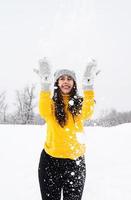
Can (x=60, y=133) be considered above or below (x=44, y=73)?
below

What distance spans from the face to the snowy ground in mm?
3021

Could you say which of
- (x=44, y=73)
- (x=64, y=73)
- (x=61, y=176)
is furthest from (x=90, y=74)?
(x=61, y=176)

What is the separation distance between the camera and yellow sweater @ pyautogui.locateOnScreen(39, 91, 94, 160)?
4273mm

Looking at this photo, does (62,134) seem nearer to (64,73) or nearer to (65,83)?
(65,83)

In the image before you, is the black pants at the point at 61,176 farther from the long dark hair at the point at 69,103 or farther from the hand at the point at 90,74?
the hand at the point at 90,74

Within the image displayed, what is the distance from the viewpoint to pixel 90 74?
15.4ft

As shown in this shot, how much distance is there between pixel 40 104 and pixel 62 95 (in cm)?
24

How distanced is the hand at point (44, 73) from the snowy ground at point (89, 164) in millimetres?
3008

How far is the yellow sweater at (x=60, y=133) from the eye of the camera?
4273 mm

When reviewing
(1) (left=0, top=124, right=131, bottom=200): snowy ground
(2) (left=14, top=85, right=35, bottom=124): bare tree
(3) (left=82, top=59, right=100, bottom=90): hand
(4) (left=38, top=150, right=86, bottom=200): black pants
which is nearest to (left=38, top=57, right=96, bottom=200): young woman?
(4) (left=38, top=150, right=86, bottom=200): black pants

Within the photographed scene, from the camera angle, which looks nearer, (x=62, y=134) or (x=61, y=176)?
(x=62, y=134)

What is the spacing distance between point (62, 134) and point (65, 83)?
1.66 feet

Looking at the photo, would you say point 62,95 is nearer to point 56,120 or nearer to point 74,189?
point 56,120

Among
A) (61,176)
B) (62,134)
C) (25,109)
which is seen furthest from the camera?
(25,109)
